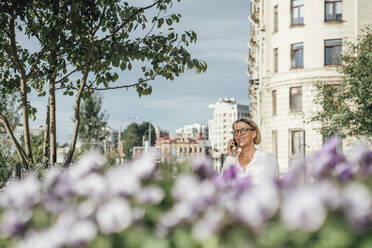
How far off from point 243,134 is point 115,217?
400 centimetres

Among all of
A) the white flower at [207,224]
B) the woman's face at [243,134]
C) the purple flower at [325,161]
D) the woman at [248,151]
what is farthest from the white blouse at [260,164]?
the white flower at [207,224]

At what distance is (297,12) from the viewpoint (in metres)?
35.9

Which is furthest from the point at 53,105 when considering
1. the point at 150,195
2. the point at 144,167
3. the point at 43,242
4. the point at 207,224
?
the point at 207,224

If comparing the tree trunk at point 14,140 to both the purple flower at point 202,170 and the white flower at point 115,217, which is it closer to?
the purple flower at point 202,170

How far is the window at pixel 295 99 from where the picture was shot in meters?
35.4

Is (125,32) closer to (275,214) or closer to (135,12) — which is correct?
(135,12)

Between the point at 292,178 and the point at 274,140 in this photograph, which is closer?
the point at 292,178

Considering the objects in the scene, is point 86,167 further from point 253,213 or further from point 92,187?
point 253,213

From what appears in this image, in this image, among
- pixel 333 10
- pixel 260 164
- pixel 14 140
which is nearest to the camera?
pixel 260 164

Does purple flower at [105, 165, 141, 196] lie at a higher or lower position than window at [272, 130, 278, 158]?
higher

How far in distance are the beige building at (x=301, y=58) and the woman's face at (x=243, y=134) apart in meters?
27.8

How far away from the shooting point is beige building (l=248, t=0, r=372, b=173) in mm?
34312

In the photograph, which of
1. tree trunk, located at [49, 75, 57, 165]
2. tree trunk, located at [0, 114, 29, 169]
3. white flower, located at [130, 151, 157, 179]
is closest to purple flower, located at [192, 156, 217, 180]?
white flower, located at [130, 151, 157, 179]

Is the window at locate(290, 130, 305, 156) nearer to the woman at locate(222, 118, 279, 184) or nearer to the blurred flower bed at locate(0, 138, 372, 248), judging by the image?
the woman at locate(222, 118, 279, 184)
